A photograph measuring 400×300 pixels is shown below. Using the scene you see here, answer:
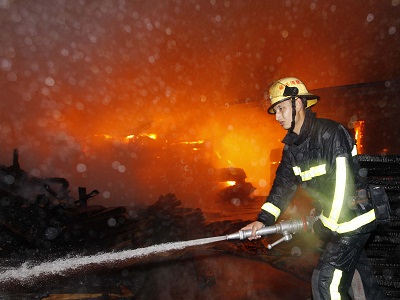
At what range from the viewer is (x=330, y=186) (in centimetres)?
247

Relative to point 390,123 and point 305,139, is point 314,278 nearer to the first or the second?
point 305,139

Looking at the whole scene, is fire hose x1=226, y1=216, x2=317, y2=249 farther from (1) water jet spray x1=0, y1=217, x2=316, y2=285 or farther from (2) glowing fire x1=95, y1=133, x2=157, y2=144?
(2) glowing fire x1=95, y1=133, x2=157, y2=144

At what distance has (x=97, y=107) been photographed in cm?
1670

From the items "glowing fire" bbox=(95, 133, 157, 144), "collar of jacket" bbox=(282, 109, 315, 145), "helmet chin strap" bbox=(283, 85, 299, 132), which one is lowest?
"collar of jacket" bbox=(282, 109, 315, 145)

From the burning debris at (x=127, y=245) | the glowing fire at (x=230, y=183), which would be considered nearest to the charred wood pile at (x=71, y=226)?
the burning debris at (x=127, y=245)

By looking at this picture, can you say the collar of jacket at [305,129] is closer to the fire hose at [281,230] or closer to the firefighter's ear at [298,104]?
the firefighter's ear at [298,104]

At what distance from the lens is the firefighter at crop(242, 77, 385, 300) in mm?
2375

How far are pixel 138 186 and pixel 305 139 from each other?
1189 cm

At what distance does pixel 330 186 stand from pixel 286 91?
3.19 feet

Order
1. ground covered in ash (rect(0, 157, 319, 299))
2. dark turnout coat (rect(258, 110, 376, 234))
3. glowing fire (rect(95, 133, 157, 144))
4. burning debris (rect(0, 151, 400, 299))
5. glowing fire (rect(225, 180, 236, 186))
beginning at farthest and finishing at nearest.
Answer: glowing fire (rect(95, 133, 157, 144))
glowing fire (rect(225, 180, 236, 186))
ground covered in ash (rect(0, 157, 319, 299))
burning debris (rect(0, 151, 400, 299))
dark turnout coat (rect(258, 110, 376, 234))

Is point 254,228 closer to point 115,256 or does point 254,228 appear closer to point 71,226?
point 115,256

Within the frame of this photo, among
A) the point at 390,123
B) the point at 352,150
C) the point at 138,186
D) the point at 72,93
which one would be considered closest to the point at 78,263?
the point at 352,150

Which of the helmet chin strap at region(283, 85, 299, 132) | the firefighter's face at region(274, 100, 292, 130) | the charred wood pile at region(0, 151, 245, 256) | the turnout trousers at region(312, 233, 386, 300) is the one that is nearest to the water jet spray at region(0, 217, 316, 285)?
the turnout trousers at region(312, 233, 386, 300)

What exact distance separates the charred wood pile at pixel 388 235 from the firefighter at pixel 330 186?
884mm
